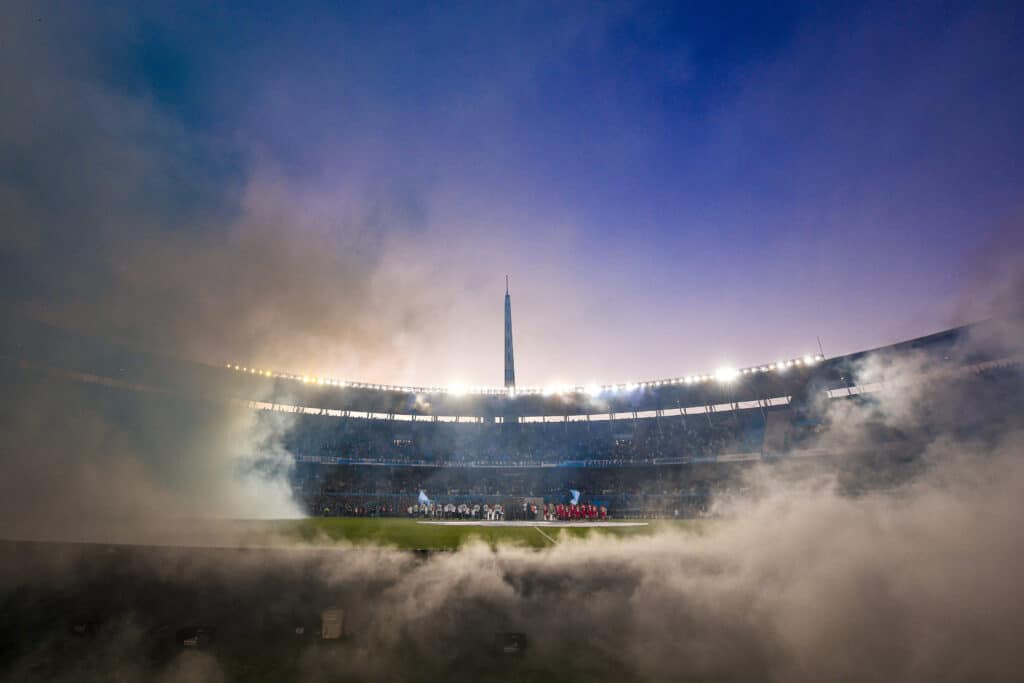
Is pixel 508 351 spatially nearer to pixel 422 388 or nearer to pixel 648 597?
pixel 422 388

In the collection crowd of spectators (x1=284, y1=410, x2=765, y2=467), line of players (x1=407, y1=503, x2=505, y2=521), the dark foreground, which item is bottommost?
line of players (x1=407, y1=503, x2=505, y2=521)

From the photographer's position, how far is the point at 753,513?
1065cm

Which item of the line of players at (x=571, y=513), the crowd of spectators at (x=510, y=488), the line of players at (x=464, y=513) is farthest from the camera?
the crowd of spectators at (x=510, y=488)

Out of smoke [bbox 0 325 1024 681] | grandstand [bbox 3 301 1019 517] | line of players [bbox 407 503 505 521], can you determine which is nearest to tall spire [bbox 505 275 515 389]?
grandstand [bbox 3 301 1019 517]

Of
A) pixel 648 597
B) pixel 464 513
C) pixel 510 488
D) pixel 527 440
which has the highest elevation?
pixel 527 440

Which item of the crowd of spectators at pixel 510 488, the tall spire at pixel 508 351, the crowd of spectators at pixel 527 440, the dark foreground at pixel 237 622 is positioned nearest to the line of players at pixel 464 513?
the crowd of spectators at pixel 510 488

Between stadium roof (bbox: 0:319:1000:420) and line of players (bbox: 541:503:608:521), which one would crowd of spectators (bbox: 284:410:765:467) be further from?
line of players (bbox: 541:503:608:521)

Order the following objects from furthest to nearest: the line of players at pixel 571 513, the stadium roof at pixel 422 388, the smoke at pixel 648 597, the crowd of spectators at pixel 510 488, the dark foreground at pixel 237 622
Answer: the crowd of spectators at pixel 510 488 < the line of players at pixel 571 513 < the stadium roof at pixel 422 388 < the dark foreground at pixel 237 622 < the smoke at pixel 648 597

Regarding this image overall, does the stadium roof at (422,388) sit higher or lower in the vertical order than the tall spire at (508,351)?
lower

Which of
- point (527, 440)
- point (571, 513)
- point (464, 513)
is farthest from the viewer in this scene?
point (527, 440)

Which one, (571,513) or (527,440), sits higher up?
(527,440)

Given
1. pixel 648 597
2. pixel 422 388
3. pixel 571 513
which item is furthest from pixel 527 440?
pixel 648 597

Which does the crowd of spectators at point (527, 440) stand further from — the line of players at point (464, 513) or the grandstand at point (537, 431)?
the line of players at point (464, 513)

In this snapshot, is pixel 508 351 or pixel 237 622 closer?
pixel 237 622
